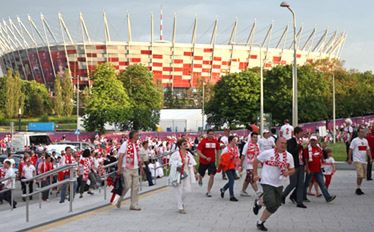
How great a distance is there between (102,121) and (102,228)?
58.7m

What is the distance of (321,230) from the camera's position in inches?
385

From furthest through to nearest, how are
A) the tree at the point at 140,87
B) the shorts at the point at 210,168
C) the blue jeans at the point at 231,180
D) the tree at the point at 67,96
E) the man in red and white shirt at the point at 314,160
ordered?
the tree at the point at 67,96 < the tree at the point at 140,87 < the shorts at the point at 210,168 < the blue jeans at the point at 231,180 < the man in red and white shirt at the point at 314,160

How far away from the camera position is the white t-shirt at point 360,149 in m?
15.3

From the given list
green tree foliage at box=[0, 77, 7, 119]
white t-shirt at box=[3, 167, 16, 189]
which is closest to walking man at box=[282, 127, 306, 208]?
white t-shirt at box=[3, 167, 16, 189]

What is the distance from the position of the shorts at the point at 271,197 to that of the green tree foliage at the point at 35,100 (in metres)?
88.7

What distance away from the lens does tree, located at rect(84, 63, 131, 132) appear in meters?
68.0

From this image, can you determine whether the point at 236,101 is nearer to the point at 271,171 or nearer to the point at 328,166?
the point at 328,166

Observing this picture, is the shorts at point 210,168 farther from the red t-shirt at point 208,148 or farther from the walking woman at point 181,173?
the walking woman at point 181,173

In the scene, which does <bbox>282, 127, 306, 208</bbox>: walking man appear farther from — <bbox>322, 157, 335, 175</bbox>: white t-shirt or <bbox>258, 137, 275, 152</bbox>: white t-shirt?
<bbox>258, 137, 275, 152</bbox>: white t-shirt


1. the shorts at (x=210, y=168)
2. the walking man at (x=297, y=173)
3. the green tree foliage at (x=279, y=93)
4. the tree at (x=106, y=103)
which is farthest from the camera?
the tree at (x=106, y=103)

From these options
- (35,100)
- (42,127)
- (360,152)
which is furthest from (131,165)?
(35,100)

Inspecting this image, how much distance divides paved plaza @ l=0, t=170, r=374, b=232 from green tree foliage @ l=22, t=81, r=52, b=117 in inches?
3242

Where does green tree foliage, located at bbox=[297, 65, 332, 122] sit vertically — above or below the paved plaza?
above

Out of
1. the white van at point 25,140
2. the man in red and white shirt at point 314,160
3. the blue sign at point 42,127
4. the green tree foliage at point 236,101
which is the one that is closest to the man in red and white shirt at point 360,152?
A: the man in red and white shirt at point 314,160
